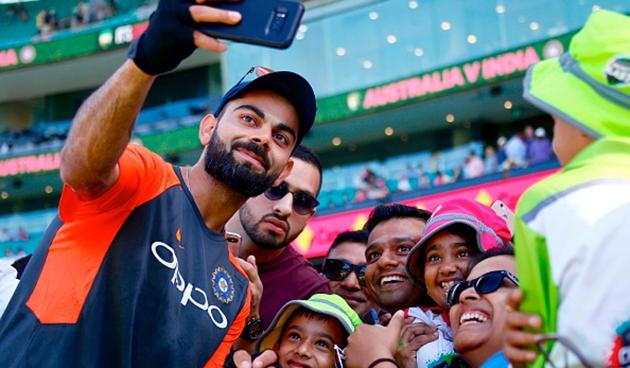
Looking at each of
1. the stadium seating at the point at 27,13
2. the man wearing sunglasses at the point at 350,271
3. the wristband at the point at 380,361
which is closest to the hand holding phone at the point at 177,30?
the wristband at the point at 380,361

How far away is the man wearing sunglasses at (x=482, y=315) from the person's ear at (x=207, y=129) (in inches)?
45.3

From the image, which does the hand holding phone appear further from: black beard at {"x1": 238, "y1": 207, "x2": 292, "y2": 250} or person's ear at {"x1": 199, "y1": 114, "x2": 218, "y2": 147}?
black beard at {"x1": 238, "y1": 207, "x2": 292, "y2": 250}

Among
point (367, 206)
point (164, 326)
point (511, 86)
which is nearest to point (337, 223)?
point (367, 206)

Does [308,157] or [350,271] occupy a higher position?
[308,157]

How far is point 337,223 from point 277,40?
1594 cm

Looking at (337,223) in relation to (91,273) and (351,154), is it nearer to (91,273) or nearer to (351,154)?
Result: (351,154)

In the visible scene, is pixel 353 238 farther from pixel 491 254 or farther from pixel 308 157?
pixel 491 254

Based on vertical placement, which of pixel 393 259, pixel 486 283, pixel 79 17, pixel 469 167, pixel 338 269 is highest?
pixel 486 283

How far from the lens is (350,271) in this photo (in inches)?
206

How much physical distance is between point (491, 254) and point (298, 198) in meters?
1.52

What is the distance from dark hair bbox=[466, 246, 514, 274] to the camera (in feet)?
11.6

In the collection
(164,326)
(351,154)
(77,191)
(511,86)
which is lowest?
(351,154)

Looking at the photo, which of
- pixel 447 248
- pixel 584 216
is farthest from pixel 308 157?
pixel 584 216

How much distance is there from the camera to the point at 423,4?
25.1m
